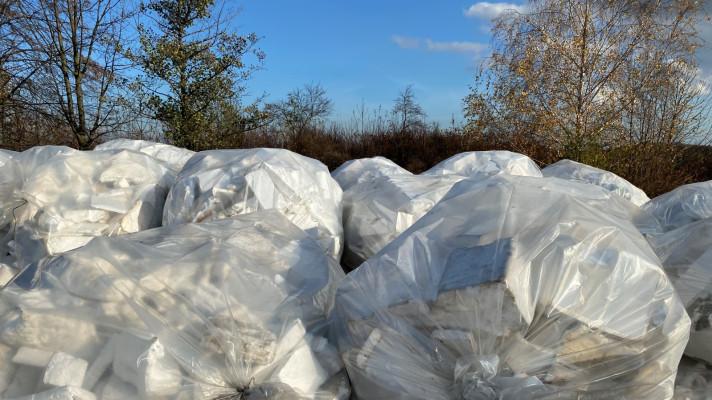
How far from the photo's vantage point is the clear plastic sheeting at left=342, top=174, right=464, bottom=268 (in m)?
2.55

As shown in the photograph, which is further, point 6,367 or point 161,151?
point 161,151

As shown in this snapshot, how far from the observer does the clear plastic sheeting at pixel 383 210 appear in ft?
8.36

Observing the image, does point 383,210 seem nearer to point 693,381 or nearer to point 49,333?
point 693,381

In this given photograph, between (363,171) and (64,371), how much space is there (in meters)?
2.33

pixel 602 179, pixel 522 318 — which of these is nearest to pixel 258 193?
pixel 522 318

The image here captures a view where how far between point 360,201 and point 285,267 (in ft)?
3.39

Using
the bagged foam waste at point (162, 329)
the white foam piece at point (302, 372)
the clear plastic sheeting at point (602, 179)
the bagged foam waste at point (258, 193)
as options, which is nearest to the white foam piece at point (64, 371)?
the bagged foam waste at point (162, 329)

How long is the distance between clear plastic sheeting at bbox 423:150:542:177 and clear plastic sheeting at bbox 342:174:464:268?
66 centimetres

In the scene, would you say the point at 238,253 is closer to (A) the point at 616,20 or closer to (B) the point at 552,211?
(B) the point at 552,211

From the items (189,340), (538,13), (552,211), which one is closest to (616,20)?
(538,13)

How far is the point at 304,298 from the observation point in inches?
→ 67.5

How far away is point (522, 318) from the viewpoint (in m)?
1.34

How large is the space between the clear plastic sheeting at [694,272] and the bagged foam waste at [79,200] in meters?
2.30

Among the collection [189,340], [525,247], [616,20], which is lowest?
[189,340]
